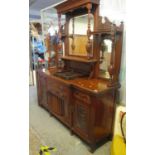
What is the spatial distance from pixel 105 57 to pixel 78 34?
0.65m

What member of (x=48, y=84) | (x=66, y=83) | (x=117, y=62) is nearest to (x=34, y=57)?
(x=48, y=84)

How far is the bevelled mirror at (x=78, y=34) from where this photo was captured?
7.66 feet

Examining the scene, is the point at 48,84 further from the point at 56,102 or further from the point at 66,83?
the point at 66,83

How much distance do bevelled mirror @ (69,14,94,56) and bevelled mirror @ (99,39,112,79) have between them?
22 centimetres

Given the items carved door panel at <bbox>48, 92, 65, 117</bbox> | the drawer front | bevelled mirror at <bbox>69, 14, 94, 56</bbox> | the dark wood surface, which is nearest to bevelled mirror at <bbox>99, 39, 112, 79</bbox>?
the dark wood surface

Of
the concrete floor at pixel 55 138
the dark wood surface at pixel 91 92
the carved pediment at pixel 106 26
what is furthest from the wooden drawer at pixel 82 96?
the carved pediment at pixel 106 26

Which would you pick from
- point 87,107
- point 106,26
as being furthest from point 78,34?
point 87,107

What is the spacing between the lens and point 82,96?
1.94 m

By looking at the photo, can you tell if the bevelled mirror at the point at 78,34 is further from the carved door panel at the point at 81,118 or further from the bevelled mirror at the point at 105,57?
the carved door panel at the point at 81,118

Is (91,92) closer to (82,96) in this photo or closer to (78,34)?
(82,96)

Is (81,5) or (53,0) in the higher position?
(53,0)
